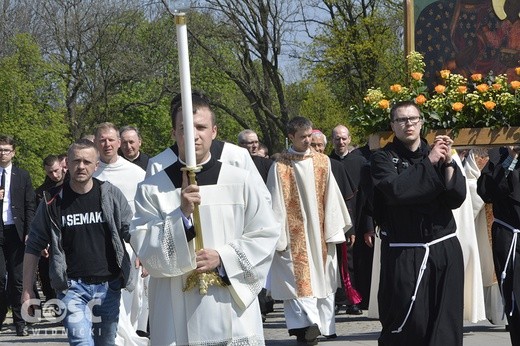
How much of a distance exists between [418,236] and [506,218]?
1.60 meters

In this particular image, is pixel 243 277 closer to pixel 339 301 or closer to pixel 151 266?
pixel 151 266

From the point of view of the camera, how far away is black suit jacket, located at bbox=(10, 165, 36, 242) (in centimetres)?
1231

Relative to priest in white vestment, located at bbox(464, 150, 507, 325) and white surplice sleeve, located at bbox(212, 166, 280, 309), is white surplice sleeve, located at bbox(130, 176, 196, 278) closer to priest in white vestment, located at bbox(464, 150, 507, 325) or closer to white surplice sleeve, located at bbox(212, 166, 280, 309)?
white surplice sleeve, located at bbox(212, 166, 280, 309)

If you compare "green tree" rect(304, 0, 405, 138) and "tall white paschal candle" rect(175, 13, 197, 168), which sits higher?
"green tree" rect(304, 0, 405, 138)

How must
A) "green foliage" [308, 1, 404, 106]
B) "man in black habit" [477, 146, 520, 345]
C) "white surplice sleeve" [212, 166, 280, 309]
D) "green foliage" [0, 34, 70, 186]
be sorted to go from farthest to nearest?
"green foliage" [308, 1, 404, 106] < "green foliage" [0, 34, 70, 186] < "man in black habit" [477, 146, 520, 345] < "white surplice sleeve" [212, 166, 280, 309]

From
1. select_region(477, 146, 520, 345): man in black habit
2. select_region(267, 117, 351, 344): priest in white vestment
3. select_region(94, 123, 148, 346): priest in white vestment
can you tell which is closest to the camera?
select_region(477, 146, 520, 345): man in black habit

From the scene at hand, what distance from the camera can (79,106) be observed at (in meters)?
40.6

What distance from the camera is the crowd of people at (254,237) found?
550cm

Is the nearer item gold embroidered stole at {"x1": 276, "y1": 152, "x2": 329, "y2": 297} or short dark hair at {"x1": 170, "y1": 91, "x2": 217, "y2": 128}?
short dark hair at {"x1": 170, "y1": 91, "x2": 217, "y2": 128}

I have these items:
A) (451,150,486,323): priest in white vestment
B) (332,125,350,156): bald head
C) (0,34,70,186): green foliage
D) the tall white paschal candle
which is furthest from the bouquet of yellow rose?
(0,34,70,186): green foliage

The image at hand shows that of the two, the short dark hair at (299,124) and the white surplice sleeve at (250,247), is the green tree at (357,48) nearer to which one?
the short dark hair at (299,124)

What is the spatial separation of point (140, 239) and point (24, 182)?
7.20 m

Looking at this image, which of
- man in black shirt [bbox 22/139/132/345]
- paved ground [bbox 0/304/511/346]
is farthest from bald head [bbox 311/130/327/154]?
man in black shirt [bbox 22/139/132/345]

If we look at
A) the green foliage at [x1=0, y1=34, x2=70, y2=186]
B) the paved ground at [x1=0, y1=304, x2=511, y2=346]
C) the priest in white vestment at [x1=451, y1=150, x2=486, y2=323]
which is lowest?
the paved ground at [x1=0, y1=304, x2=511, y2=346]
